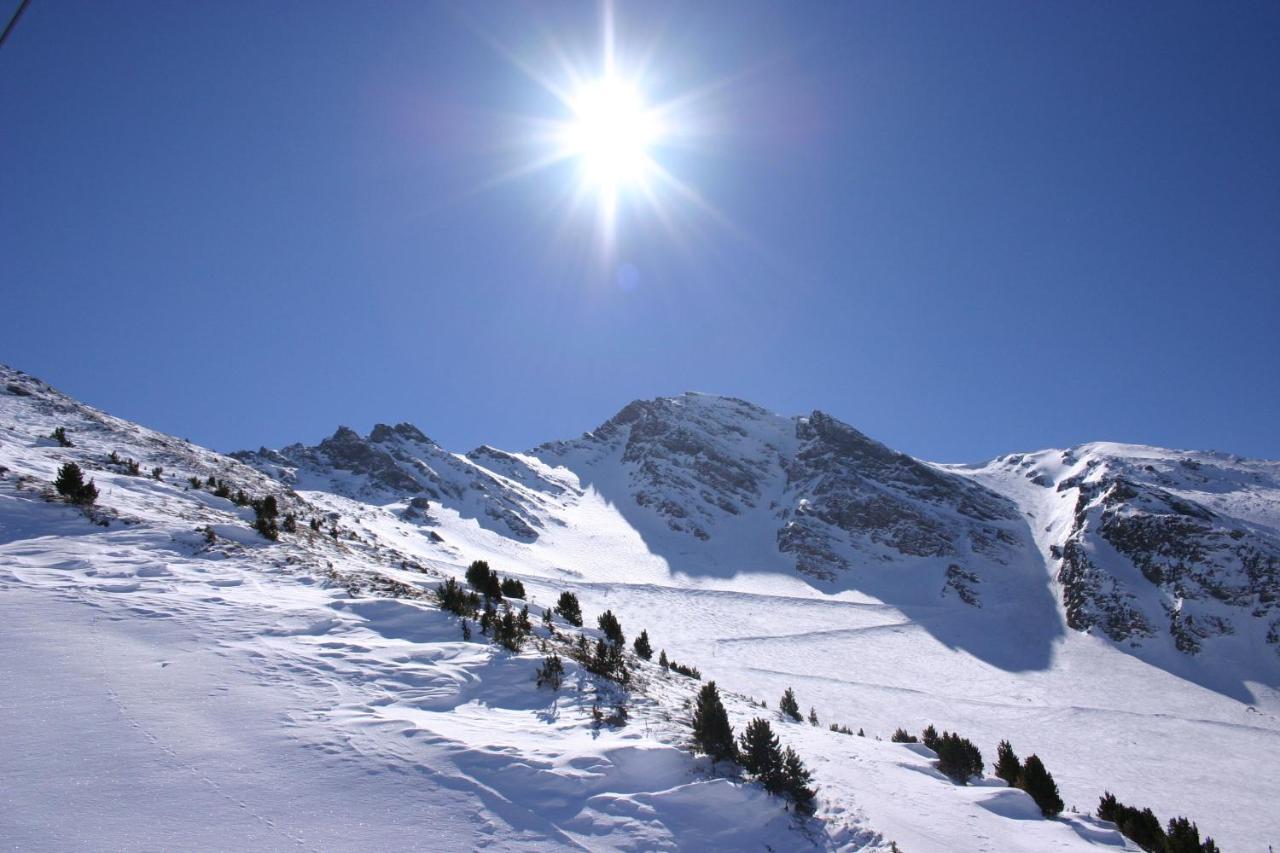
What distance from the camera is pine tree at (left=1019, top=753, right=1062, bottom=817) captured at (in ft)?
28.4

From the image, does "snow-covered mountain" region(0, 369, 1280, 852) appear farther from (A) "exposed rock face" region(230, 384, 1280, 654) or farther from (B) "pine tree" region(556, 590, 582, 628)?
(B) "pine tree" region(556, 590, 582, 628)

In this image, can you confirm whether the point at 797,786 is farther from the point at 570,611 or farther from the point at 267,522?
the point at 267,522

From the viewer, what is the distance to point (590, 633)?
1523 centimetres

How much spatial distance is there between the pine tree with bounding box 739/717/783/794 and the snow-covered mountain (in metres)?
0.33

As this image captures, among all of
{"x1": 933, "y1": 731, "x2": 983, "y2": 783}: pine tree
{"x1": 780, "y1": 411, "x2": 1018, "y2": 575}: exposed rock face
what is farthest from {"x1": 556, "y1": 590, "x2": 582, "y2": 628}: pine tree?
{"x1": 780, "y1": 411, "x2": 1018, "y2": 575}: exposed rock face

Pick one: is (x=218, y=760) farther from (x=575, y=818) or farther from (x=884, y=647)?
(x=884, y=647)

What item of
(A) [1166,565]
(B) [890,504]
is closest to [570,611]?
(A) [1166,565]

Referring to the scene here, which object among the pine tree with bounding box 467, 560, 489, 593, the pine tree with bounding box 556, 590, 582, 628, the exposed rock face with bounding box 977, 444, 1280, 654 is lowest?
the pine tree with bounding box 556, 590, 582, 628

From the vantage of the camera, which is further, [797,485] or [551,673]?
[797,485]

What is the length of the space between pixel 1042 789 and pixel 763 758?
5574mm

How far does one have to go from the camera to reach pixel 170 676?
6023 mm

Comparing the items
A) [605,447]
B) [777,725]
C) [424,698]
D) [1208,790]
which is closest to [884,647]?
[1208,790]

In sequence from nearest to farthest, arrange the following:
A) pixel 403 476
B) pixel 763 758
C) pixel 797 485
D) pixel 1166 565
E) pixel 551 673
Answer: pixel 763 758
pixel 551 673
pixel 1166 565
pixel 403 476
pixel 797 485

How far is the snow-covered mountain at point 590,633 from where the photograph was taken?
4910mm
